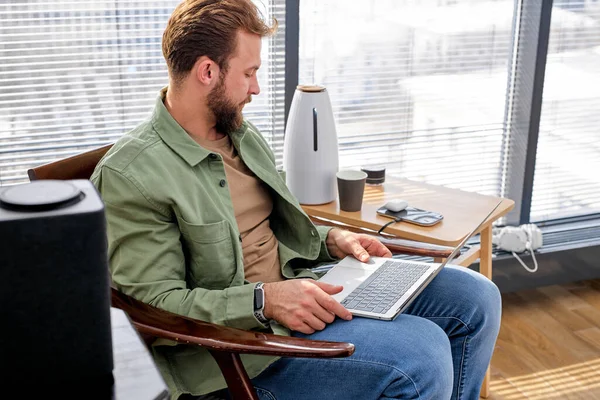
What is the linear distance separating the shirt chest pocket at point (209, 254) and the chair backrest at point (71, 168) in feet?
1.05

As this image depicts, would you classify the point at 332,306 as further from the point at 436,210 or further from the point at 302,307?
the point at 436,210

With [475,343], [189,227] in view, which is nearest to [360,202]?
[475,343]

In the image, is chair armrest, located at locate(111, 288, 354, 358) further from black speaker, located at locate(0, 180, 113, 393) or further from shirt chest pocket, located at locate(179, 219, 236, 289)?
black speaker, located at locate(0, 180, 113, 393)

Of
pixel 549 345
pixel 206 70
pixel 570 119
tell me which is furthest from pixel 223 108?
pixel 570 119

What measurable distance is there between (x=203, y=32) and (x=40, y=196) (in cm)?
96

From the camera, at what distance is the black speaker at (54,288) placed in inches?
24.9

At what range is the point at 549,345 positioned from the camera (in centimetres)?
255

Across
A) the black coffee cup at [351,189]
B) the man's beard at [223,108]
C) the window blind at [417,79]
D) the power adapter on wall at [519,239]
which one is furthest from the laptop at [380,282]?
the power adapter on wall at [519,239]

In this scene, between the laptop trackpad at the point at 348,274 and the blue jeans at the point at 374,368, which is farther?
the laptop trackpad at the point at 348,274

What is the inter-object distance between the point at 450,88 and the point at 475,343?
1271 mm

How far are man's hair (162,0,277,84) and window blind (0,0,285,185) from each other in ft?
1.91

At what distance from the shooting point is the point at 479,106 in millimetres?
2766

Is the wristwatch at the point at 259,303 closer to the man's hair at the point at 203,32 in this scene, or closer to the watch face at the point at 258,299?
the watch face at the point at 258,299

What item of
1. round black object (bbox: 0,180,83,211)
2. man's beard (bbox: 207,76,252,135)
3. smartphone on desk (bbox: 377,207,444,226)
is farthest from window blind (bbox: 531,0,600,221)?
round black object (bbox: 0,180,83,211)
